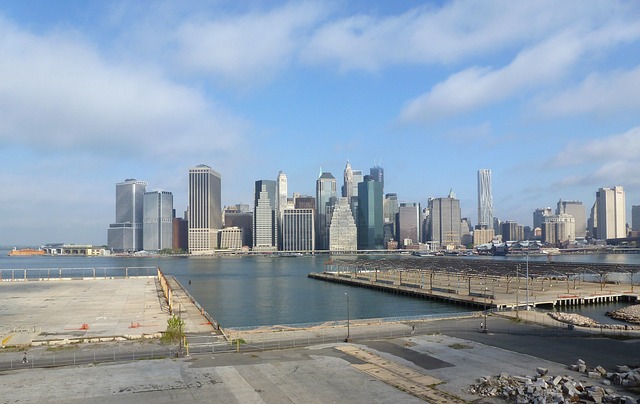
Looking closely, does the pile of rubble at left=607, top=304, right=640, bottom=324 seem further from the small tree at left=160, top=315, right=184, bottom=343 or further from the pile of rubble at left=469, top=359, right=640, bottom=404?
the small tree at left=160, top=315, right=184, bottom=343

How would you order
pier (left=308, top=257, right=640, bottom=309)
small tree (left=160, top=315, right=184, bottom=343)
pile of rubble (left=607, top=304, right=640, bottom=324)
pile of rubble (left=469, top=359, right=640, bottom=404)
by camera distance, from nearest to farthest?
pile of rubble (left=469, top=359, right=640, bottom=404) < small tree (left=160, top=315, right=184, bottom=343) < pile of rubble (left=607, top=304, right=640, bottom=324) < pier (left=308, top=257, right=640, bottom=309)

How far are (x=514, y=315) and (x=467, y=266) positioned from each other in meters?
44.9

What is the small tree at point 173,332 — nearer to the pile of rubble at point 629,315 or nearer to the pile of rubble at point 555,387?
the pile of rubble at point 555,387

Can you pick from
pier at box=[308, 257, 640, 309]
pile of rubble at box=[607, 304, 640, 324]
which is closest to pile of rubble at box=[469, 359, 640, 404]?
pile of rubble at box=[607, 304, 640, 324]

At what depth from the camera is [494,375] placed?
97.1 feet

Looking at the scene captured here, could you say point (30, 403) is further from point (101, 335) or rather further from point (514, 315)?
point (514, 315)

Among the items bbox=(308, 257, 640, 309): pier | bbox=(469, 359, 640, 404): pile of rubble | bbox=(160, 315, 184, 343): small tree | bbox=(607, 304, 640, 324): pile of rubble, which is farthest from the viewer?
bbox=(308, 257, 640, 309): pier

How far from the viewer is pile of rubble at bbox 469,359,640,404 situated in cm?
2425

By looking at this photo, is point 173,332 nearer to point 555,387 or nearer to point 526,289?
point 555,387

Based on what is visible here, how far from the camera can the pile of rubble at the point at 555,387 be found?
24.2 m

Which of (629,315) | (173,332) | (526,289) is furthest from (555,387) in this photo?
(526,289)

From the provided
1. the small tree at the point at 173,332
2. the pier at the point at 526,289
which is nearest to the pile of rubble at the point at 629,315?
the pier at the point at 526,289

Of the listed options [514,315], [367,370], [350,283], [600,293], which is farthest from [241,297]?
[367,370]

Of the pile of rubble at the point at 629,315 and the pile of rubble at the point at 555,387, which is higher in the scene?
the pile of rubble at the point at 555,387
